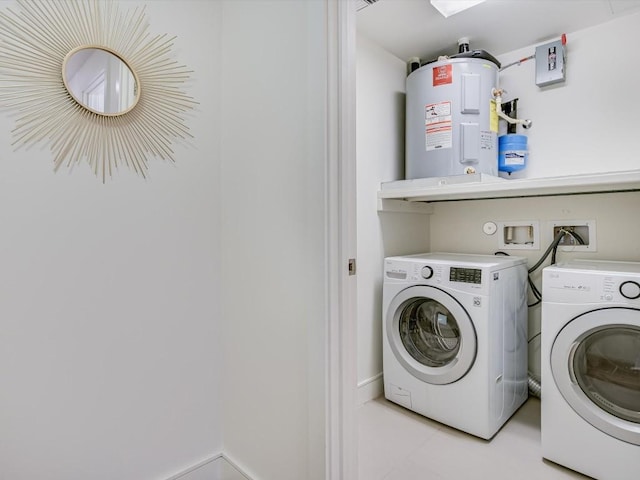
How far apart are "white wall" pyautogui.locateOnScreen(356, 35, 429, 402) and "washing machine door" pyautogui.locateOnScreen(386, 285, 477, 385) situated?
20cm

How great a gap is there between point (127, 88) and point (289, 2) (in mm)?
623

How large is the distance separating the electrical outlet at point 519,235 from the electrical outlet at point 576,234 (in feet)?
0.33

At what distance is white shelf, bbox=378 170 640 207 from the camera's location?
152 cm

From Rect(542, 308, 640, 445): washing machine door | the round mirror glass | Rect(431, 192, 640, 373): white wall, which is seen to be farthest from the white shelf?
the round mirror glass

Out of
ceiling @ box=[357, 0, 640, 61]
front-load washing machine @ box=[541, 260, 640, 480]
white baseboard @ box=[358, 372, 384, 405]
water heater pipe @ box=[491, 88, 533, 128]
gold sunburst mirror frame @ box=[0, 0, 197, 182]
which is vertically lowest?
white baseboard @ box=[358, 372, 384, 405]

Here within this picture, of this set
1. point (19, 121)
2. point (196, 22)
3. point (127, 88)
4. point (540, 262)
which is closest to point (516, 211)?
point (540, 262)

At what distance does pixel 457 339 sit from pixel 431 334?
167mm

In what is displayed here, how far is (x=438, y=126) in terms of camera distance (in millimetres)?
2068

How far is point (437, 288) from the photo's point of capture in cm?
184

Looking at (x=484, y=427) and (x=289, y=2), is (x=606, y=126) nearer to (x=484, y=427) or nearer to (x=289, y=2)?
(x=484, y=427)

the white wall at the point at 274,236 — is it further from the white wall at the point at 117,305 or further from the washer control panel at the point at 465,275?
the washer control panel at the point at 465,275

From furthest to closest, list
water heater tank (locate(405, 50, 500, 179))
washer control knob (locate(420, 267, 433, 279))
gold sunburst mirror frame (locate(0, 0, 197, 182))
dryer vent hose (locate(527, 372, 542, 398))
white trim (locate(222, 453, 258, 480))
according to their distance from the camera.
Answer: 1. dryer vent hose (locate(527, 372, 542, 398))
2. water heater tank (locate(405, 50, 500, 179))
3. washer control knob (locate(420, 267, 433, 279))
4. white trim (locate(222, 453, 258, 480))
5. gold sunburst mirror frame (locate(0, 0, 197, 182))

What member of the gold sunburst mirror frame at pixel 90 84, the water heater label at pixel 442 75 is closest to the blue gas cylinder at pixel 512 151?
the water heater label at pixel 442 75

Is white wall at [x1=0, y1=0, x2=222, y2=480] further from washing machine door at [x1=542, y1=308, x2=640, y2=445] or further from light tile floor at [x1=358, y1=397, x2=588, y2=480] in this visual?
washing machine door at [x1=542, y1=308, x2=640, y2=445]
